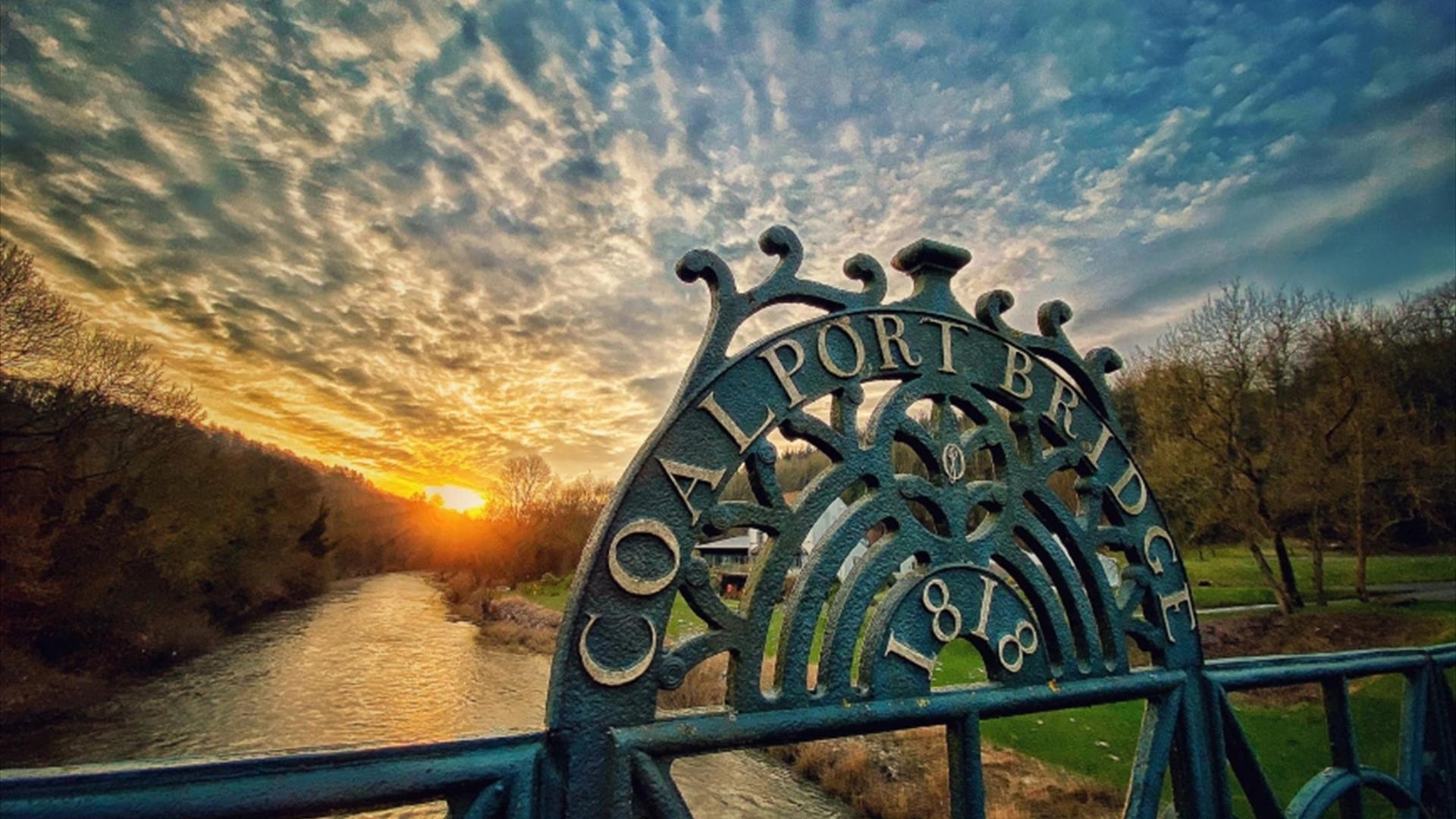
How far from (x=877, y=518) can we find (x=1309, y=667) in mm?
2216

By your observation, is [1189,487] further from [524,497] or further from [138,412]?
[524,497]

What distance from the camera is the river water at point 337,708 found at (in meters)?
15.2

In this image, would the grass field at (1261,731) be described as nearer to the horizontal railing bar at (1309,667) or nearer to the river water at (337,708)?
the river water at (337,708)

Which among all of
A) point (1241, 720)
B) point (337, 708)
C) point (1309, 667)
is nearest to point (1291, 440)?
point (1241, 720)

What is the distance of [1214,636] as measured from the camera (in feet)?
62.6

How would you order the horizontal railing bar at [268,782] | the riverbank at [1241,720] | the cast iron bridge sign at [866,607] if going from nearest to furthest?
the horizontal railing bar at [268,782], the cast iron bridge sign at [866,607], the riverbank at [1241,720]

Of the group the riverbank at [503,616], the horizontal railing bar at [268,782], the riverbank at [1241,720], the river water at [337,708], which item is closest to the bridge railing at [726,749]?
the horizontal railing bar at [268,782]

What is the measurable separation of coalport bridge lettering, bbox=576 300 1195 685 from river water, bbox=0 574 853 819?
331 inches

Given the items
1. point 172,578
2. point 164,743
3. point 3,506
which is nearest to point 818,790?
point 164,743

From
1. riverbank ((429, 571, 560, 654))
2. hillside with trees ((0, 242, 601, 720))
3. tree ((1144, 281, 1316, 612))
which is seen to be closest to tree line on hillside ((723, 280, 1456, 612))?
tree ((1144, 281, 1316, 612))

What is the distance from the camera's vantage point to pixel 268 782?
1.28 metres

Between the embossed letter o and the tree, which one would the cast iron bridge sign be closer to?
the embossed letter o

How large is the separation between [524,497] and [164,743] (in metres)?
38.8

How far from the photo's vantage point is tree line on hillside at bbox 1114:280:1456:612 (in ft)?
70.7
